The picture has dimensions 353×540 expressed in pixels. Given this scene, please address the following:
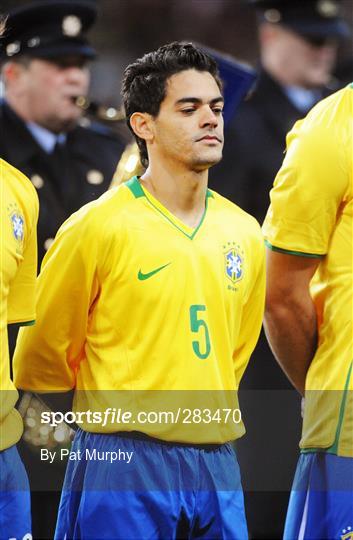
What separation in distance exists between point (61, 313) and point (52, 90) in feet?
6.13

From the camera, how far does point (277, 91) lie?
248 inches

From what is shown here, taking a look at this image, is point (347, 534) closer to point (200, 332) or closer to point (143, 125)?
point (200, 332)

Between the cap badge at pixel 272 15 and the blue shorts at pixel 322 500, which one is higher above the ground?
the cap badge at pixel 272 15

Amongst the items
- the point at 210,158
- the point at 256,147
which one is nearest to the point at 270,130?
the point at 256,147

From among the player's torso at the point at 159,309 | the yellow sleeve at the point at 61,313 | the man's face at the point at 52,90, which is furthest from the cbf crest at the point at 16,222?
the man's face at the point at 52,90

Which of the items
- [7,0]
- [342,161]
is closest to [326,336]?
[342,161]

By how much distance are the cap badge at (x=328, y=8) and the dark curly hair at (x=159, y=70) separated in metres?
2.06

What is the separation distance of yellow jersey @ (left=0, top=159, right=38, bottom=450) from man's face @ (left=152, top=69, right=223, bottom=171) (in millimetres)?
434

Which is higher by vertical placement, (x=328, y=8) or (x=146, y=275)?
(x=328, y=8)

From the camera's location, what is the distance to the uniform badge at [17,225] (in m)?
4.13

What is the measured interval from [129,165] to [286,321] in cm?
79

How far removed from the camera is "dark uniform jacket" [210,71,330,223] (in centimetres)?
609

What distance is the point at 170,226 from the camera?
169 inches
